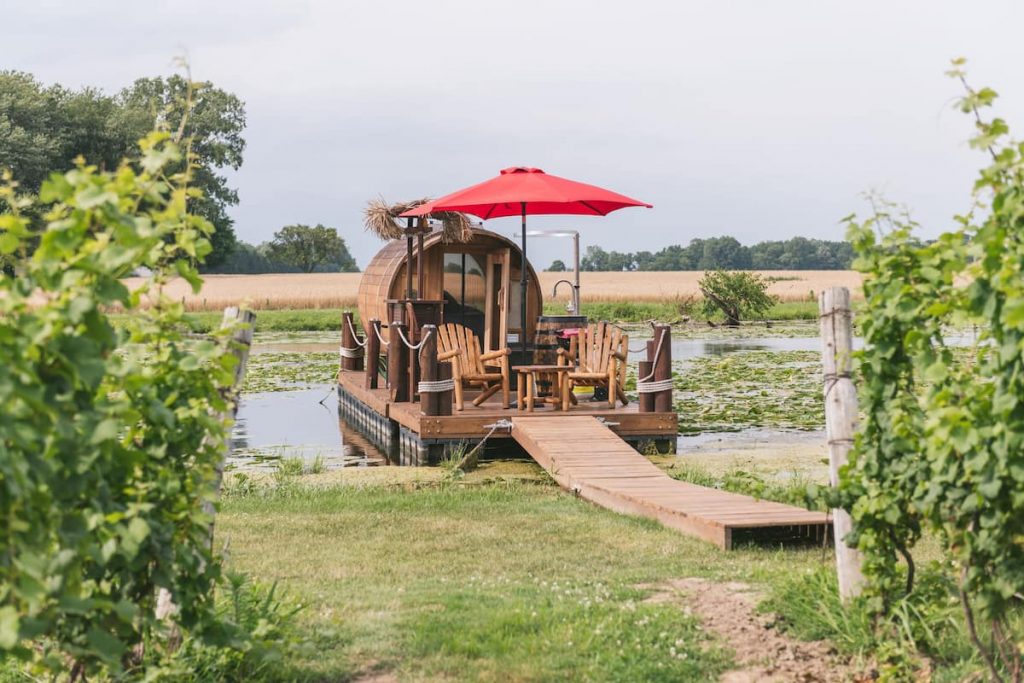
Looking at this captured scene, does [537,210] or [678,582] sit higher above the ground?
[537,210]

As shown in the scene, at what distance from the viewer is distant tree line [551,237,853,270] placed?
9894 cm

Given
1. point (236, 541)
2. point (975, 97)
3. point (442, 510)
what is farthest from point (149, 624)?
point (442, 510)

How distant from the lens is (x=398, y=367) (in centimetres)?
1371

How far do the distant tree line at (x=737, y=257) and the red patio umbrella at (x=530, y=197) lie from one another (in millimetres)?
82371

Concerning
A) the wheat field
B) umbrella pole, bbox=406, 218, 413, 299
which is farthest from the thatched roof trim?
the wheat field

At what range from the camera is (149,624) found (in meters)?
3.42

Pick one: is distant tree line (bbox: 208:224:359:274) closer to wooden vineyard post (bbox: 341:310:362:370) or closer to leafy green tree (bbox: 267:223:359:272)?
leafy green tree (bbox: 267:223:359:272)

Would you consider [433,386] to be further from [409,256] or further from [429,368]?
[409,256]

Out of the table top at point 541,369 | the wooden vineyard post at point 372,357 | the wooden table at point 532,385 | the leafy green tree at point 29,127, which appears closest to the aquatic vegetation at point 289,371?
the wooden vineyard post at point 372,357

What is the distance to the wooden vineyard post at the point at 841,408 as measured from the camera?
4926 mm

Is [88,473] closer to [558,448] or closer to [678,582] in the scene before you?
[678,582]

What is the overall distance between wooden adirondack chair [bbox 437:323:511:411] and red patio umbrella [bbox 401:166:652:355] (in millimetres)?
Result: 689

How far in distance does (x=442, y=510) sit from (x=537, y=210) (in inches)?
240

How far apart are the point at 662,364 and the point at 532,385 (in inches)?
56.2
